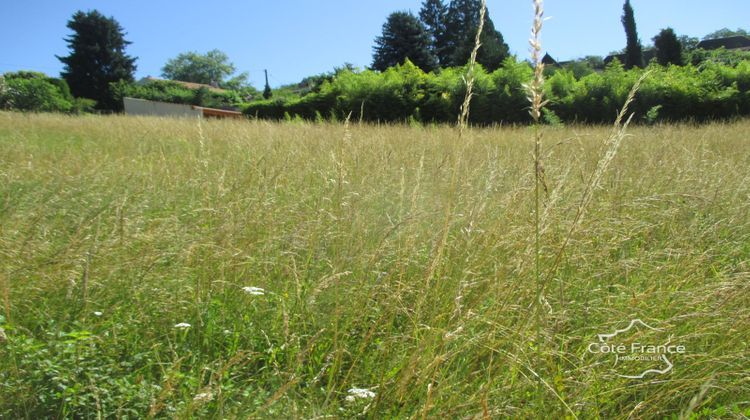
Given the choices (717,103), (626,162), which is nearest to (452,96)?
(717,103)

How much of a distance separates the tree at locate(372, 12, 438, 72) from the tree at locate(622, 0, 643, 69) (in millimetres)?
13319

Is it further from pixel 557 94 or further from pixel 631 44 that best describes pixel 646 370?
pixel 631 44

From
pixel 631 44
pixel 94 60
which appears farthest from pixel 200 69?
pixel 631 44

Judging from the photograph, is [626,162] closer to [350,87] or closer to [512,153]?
[512,153]

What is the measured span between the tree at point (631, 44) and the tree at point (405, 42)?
1332cm

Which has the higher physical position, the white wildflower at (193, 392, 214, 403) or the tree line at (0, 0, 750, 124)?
the tree line at (0, 0, 750, 124)

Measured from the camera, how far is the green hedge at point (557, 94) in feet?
37.0

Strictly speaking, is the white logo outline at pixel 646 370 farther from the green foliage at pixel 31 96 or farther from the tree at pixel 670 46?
the tree at pixel 670 46

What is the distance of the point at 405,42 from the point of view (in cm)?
3622

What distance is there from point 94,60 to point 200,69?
3972cm

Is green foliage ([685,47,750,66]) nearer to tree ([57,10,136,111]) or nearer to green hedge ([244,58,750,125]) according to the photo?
green hedge ([244,58,750,125])

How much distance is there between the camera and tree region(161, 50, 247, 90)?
77.6 meters

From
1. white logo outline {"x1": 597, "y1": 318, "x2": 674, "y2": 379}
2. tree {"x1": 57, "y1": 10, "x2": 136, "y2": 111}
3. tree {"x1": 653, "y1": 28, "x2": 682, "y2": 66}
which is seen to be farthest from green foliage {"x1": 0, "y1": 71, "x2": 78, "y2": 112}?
tree {"x1": 653, "y1": 28, "x2": 682, "y2": 66}

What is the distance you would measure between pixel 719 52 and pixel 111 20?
4581cm
